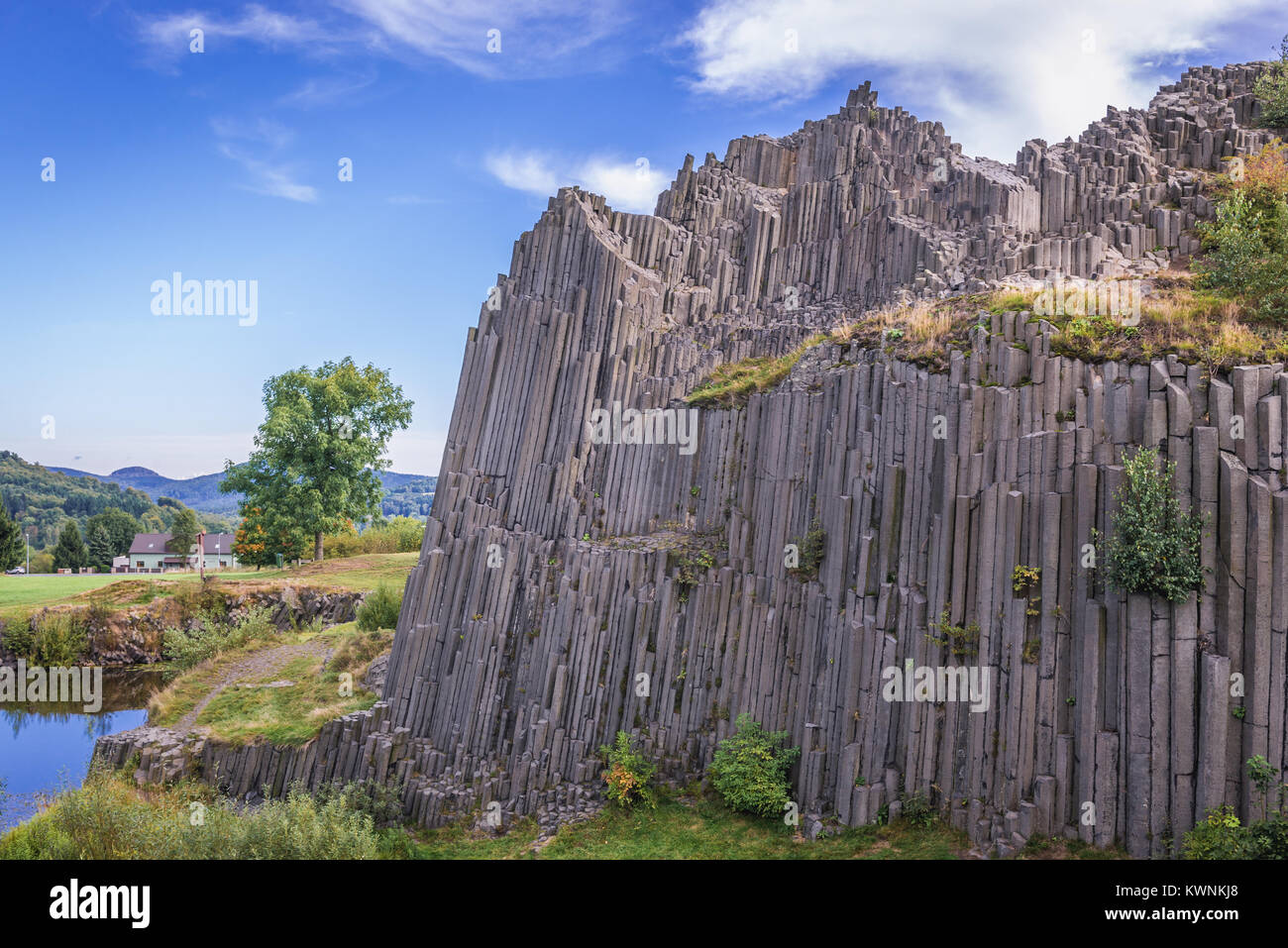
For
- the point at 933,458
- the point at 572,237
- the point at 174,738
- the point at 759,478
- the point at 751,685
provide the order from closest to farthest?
the point at 933,458 < the point at 751,685 < the point at 759,478 < the point at 174,738 < the point at 572,237

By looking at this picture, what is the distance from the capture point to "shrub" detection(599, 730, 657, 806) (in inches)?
513

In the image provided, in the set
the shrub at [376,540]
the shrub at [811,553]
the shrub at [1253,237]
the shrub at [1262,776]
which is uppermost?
the shrub at [1253,237]

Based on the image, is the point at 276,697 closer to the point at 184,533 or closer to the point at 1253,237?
the point at 1253,237

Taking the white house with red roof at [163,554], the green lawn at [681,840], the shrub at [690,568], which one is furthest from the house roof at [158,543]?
the shrub at [690,568]

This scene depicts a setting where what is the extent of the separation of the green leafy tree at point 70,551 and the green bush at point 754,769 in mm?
58635

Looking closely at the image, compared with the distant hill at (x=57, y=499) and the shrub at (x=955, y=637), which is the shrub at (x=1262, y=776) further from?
the distant hill at (x=57, y=499)

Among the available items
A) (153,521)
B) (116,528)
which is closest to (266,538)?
(116,528)

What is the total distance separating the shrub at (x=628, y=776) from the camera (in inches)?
513

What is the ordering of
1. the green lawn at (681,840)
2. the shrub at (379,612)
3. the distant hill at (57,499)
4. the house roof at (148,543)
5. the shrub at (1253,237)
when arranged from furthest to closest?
the distant hill at (57,499), the house roof at (148,543), the shrub at (379,612), the shrub at (1253,237), the green lawn at (681,840)

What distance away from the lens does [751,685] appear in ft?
42.7

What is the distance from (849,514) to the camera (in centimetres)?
1205

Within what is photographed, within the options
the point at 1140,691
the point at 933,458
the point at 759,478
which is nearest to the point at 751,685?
the point at 759,478
